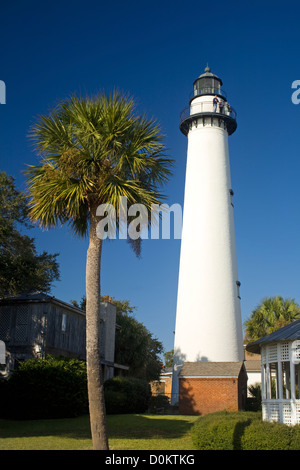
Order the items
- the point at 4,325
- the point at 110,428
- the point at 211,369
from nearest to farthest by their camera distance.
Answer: the point at 110,428 → the point at 4,325 → the point at 211,369

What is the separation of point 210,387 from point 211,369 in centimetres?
92

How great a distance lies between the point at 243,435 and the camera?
40.5 ft

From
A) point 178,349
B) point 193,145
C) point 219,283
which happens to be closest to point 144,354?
point 178,349

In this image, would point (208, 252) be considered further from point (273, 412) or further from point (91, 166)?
point (91, 166)

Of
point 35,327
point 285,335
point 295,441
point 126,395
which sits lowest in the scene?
point 295,441

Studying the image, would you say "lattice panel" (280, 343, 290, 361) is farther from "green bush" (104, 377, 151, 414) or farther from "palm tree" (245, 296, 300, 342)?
"palm tree" (245, 296, 300, 342)

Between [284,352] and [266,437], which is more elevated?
[284,352]

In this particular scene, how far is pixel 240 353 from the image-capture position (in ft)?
88.6

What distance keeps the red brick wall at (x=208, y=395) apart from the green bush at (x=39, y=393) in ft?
22.8

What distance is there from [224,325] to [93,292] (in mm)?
16489

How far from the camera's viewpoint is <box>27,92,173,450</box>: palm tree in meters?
12.0

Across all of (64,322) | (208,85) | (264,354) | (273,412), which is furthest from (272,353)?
(208,85)

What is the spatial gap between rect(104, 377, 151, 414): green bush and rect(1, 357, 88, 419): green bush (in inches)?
132

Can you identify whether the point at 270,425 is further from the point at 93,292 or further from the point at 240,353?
the point at 240,353
